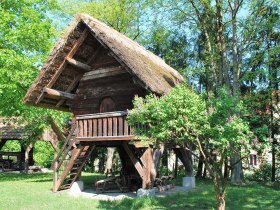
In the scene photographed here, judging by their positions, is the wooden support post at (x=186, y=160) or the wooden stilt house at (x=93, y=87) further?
the wooden support post at (x=186, y=160)

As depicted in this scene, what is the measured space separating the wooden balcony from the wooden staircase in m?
0.54

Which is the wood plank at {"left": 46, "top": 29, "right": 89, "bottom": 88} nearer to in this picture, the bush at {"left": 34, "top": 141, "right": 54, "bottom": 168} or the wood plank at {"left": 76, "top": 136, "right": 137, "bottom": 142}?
the wood plank at {"left": 76, "top": 136, "right": 137, "bottom": 142}

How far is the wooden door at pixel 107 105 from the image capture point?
1335cm

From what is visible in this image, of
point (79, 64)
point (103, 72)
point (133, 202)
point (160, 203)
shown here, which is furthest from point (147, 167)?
point (79, 64)

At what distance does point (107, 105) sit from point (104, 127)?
1.72 m

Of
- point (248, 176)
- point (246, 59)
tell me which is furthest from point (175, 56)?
point (248, 176)

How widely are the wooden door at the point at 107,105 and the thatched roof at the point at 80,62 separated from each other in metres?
1.55

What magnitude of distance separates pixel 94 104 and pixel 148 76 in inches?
124

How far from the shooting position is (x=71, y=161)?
42.3 ft

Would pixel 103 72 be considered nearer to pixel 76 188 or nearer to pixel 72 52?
pixel 72 52

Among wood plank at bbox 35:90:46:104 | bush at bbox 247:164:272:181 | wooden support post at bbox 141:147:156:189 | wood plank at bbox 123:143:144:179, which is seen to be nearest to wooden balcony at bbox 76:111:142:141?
wood plank at bbox 123:143:144:179

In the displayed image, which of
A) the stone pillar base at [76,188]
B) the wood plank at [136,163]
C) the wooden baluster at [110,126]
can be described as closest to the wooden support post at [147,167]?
the wood plank at [136,163]

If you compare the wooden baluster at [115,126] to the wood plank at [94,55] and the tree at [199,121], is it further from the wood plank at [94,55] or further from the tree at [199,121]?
the tree at [199,121]

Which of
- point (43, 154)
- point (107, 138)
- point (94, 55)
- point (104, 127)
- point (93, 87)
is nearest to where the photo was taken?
point (107, 138)
